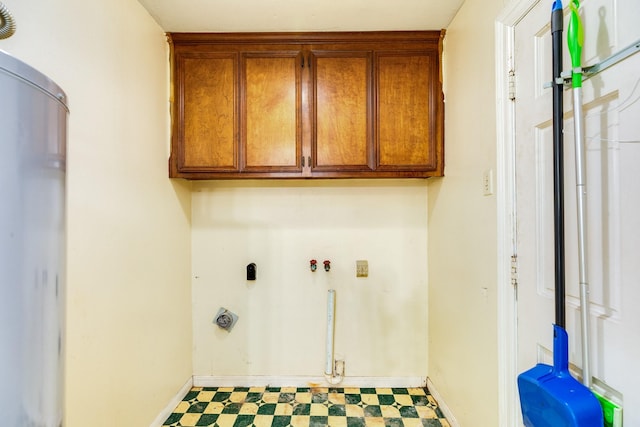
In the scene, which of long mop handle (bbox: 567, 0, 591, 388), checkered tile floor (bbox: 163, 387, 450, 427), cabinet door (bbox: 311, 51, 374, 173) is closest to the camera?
long mop handle (bbox: 567, 0, 591, 388)

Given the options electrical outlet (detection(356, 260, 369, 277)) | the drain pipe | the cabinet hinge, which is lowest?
electrical outlet (detection(356, 260, 369, 277))

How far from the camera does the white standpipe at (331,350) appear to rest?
2172 millimetres

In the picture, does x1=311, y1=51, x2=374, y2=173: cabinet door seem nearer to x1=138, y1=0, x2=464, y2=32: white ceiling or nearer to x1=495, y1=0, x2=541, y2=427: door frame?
x1=138, y1=0, x2=464, y2=32: white ceiling

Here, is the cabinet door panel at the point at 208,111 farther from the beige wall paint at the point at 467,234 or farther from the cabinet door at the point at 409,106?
the beige wall paint at the point at 467,234

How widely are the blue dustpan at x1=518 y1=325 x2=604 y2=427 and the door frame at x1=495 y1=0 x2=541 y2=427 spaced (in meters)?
0.32

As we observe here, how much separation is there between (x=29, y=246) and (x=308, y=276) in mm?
1811

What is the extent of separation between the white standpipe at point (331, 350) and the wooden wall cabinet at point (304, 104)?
944 millimetres

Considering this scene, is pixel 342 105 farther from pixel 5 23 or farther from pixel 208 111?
pixel 5 23

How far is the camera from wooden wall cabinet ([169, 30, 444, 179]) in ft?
6.37

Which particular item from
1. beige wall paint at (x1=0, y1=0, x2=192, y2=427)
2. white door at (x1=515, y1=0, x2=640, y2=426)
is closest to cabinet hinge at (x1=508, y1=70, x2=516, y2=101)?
white door at (x1=515, y1=0, x2=640, y2=426)

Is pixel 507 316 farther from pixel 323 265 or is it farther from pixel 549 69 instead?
pixel 323 265

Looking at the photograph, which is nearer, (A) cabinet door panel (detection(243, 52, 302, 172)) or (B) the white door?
(B) the white door

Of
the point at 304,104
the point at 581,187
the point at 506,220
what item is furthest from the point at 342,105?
the point at 581,187

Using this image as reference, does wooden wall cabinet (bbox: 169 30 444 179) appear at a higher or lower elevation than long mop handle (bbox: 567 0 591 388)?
higher
